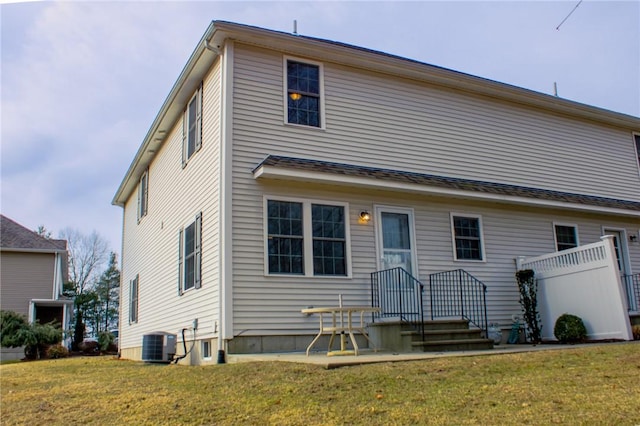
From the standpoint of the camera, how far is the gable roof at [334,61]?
994 centimetres

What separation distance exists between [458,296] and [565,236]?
353 cm

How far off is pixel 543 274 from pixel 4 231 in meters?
23.9

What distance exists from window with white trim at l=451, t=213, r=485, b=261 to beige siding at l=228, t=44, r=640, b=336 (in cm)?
16

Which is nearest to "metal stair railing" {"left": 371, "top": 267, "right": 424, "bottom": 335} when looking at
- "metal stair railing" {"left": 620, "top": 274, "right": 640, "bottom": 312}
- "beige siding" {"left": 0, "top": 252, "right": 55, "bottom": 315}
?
"metal stair railing" {"left": 620, "top": 274, "right": 640, "bottom": 312}

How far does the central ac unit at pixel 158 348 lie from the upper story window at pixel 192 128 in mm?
3639

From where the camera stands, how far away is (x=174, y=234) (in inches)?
500

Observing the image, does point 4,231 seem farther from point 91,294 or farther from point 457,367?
point 457,367

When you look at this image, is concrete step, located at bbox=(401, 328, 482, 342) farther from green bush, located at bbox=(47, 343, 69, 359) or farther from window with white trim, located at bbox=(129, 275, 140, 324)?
green bush, located at bbox=(47, 343, 69, 359)

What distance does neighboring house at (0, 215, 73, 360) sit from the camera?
24.6 m

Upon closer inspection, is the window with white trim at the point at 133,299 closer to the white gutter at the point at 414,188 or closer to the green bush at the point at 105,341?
the green bush at the point at 105,341

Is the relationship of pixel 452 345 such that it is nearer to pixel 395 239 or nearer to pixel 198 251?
pixel 395 239

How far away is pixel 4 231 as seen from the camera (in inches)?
1029

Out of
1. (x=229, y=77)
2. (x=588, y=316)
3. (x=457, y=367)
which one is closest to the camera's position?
(x=457, y=367)

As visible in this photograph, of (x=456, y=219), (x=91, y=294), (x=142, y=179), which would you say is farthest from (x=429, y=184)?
(x=91, y=294)
